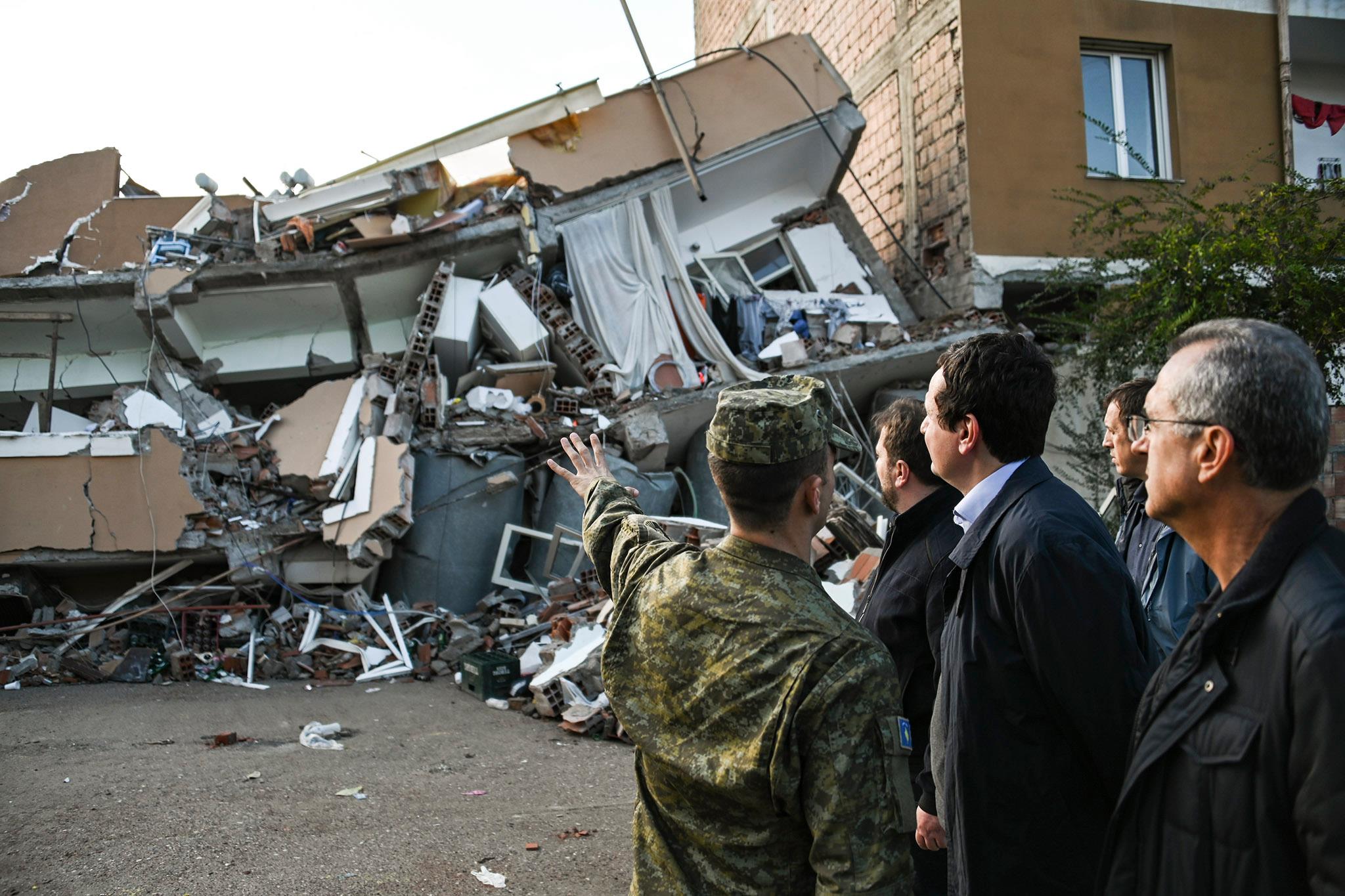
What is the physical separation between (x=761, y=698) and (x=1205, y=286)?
291 inches

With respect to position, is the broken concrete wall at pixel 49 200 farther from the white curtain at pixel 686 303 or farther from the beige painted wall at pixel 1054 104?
the beige painted wall at pixel 1054 104

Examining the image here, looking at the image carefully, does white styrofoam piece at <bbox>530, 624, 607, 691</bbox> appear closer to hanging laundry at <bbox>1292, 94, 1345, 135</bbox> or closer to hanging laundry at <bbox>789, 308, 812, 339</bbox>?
hanging laundry at <bbox>789, 308, 812, 339</bbox>

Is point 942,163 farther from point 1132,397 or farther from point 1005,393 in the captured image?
point 1005,393

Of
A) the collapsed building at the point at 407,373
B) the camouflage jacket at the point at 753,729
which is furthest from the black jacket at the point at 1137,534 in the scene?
the collapsed building at the point at 407,373

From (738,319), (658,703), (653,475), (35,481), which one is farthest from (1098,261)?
(35,481)

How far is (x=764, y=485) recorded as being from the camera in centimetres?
169

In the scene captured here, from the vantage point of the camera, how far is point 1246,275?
737 cm

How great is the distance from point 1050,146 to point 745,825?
39.0 ft

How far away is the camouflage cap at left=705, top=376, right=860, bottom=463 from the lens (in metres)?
1.67

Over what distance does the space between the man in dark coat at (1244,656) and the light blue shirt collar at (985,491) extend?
62cm

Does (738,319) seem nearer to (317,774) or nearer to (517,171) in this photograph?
(517,171)

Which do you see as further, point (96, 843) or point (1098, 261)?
point (1098, 261)

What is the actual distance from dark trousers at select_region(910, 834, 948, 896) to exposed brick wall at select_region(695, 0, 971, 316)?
33.2ft

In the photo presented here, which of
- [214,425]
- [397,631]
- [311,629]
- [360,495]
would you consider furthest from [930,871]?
[214,425]
